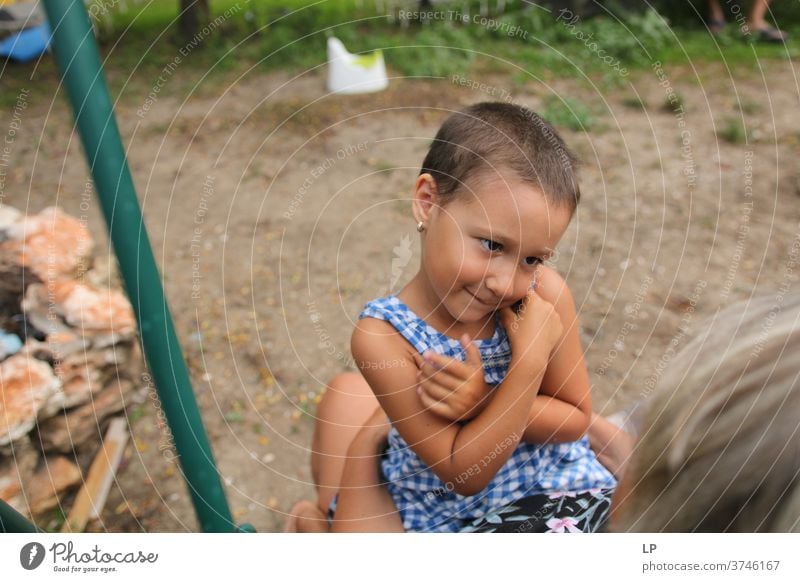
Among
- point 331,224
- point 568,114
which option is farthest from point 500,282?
point 568,114

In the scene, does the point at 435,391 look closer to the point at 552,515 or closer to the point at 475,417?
the point at 475,417

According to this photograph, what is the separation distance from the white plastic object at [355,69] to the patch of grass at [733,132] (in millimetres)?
1031

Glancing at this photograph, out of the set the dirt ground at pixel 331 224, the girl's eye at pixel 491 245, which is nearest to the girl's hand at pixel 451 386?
the girl's eye at pixel 491 245

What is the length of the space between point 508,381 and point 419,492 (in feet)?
0.66

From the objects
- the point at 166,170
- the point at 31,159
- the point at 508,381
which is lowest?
the point at 508,381

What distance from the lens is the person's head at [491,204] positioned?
0.58 m

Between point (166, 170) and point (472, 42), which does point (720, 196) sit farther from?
point (166, 170)

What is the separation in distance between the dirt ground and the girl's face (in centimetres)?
63

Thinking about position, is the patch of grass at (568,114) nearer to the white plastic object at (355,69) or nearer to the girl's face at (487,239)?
the white plastic object at (355,69)

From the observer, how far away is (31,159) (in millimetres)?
2094

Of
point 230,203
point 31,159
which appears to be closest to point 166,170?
point 230,203

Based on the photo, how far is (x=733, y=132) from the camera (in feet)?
6.85

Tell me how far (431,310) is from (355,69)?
5.27 ft

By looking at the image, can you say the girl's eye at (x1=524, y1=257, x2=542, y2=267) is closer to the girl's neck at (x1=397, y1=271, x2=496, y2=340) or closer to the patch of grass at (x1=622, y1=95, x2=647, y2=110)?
the girl's neck at (x1=397, y1=271, x2=496, y2=340)
